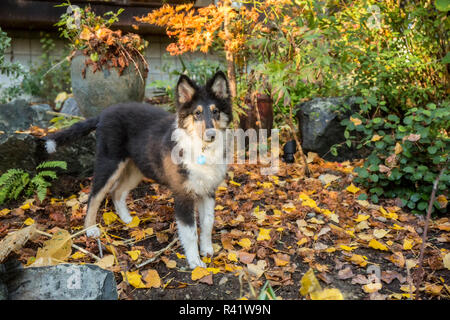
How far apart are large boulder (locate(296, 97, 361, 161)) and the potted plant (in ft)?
8.44

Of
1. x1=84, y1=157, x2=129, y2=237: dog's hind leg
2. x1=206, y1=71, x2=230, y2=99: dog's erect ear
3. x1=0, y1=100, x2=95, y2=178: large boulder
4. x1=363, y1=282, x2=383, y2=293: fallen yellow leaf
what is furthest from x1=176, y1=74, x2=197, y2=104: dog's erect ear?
x1=363, y1=282, x2=383, y2=293: fallen yellow leaf

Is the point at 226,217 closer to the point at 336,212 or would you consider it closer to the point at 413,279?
the point at 336,212

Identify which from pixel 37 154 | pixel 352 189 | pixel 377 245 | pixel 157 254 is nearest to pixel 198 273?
pixel 157 254

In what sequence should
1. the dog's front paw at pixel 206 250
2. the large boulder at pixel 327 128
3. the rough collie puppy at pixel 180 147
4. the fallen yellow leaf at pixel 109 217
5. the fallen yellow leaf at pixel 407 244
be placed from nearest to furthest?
the rough collie puppy at pixel 180 147
the dog's front paw at pixel 206 250
the fallen yellow leaf at pixel 407 244
the fallen yellow leaf at pixel 109 217
the large boulder at pixel 327 128

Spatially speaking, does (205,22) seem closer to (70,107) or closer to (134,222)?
(134,222)

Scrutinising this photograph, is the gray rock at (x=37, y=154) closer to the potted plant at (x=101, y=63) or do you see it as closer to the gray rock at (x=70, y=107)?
the potted plant at (x=101, y=63)

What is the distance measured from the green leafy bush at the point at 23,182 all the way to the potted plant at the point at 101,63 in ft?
4.95

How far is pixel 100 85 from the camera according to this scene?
5.24 m

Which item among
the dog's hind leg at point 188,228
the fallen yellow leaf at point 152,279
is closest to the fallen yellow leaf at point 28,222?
the fallen yellow leaf at point 152,279

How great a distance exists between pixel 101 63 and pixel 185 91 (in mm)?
2591

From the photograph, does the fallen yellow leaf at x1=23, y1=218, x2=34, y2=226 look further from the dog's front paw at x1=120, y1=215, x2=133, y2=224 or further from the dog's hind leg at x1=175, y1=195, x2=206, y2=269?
the dog's hind leg at x1=175, y1=195, x2=206, y2=269

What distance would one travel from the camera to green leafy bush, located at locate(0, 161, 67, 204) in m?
3.90

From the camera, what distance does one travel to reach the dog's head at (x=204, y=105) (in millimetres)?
3055
